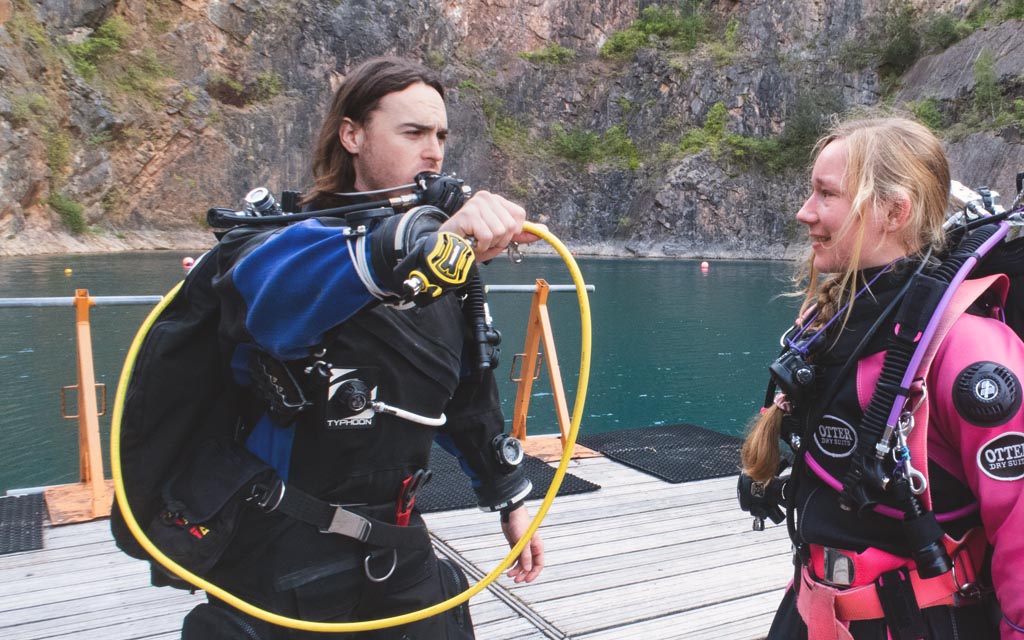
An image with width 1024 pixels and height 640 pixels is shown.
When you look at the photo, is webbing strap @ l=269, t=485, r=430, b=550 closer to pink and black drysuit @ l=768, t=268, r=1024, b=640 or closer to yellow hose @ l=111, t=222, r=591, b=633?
yellow hose @ l=111, t=222, r=591, b=633

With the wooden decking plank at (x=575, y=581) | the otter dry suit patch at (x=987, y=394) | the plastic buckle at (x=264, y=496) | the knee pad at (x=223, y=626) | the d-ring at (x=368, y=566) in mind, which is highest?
the otter dry suit patch at (x=987, y=394)

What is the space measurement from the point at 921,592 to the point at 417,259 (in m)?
1.08

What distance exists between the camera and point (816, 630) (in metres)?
1.51

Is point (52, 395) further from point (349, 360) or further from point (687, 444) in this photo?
point (349, 360)

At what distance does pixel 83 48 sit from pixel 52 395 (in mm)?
30517

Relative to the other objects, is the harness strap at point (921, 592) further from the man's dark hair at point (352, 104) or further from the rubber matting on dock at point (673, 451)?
the rubber matting on dock at point (673, 451)

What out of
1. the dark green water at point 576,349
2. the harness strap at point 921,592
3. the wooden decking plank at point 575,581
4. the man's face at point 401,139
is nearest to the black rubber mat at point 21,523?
the wooden decking plank at point 575,581

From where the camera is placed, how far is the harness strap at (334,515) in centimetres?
137

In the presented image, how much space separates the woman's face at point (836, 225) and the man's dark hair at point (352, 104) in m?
0.80

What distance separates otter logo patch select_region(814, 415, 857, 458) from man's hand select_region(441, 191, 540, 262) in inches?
29.4

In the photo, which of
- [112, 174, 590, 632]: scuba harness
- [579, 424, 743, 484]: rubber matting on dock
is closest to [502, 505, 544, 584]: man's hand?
[112, 174, 590, 632]: scuba harness

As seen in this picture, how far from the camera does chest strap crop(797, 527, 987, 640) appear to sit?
1.42 meters

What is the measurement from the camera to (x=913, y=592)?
142cm

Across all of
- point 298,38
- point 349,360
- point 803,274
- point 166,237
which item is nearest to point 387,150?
point 349,360
